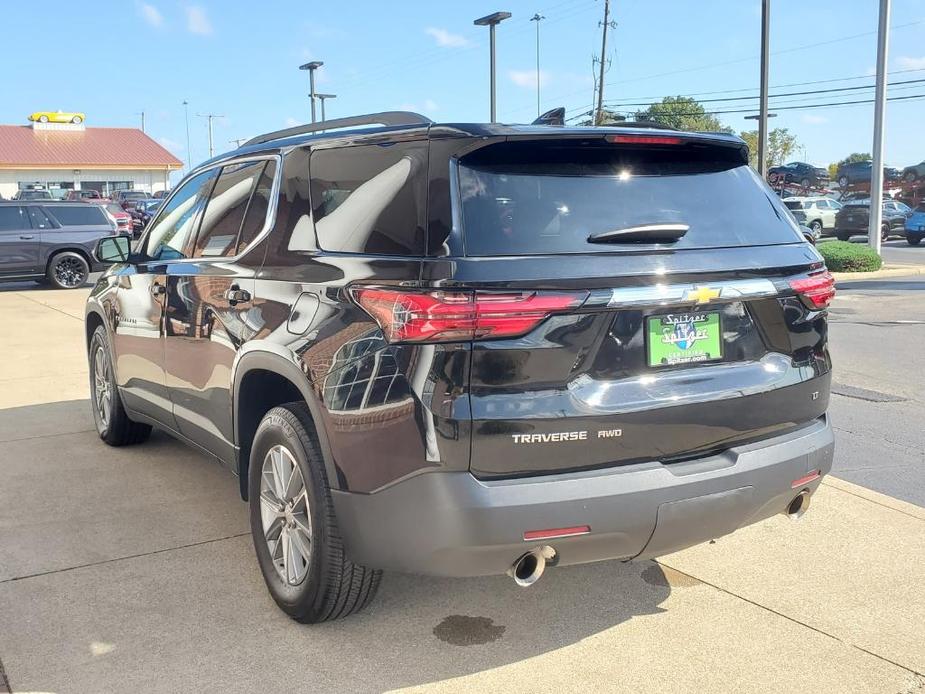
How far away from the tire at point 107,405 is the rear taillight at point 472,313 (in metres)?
3.35

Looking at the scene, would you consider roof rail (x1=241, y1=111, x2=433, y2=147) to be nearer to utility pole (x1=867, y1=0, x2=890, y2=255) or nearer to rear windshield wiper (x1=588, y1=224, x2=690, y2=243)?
rear windshield wiper (x1=588, y1=224, x2=690, y2=243)

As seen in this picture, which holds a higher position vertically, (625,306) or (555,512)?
(625,306)

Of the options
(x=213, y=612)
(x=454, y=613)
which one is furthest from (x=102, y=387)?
(x=454, y=613)

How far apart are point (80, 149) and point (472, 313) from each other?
6688 cm

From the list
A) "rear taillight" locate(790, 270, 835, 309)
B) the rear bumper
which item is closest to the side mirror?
the rear bumper

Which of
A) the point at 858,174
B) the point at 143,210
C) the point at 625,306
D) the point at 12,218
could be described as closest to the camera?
the point at 625,306

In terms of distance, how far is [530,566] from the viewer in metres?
2.98

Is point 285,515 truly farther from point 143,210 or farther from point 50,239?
point 143,210

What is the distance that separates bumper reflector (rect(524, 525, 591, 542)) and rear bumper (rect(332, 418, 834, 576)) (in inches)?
0.7

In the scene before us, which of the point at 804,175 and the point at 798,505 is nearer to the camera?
the point at 798,505

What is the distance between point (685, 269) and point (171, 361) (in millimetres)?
2672

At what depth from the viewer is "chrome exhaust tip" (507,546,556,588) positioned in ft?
9.60

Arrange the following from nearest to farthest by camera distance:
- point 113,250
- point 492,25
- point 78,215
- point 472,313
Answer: point 472,313, point 113,250, point 78,215, point 492,25

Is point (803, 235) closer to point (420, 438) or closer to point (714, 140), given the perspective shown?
point (714, 140)
